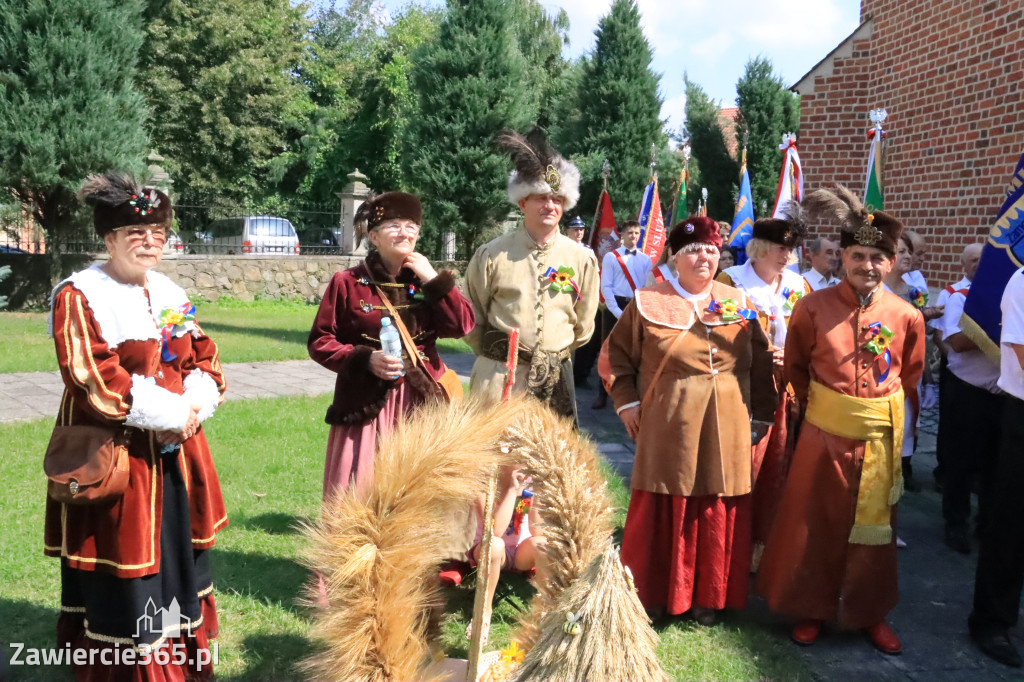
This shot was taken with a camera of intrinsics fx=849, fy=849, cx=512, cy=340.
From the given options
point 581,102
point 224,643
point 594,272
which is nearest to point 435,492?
point 224,643

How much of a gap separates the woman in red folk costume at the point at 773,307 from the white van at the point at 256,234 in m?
16.9

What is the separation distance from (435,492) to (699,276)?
2400 mm

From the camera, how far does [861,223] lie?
3.87 m

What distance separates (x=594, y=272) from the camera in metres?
4.36

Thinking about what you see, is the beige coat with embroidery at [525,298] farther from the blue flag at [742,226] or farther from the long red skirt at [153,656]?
the blue flag at [742,226]

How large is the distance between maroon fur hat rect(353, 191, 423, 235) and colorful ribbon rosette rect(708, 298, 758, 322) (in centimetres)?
143

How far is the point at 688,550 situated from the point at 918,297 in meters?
3.55

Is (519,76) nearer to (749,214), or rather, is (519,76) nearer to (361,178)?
(361,178)

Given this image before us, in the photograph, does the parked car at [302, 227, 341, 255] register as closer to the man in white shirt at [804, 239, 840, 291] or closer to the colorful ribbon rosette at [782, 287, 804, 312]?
the man in white shirt at [804, 239, 840, 291]

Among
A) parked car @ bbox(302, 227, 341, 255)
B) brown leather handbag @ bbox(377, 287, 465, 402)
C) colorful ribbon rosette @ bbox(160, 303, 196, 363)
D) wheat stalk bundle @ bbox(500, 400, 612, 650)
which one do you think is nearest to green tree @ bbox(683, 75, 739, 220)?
→ parked car @ bbox(302, 227, 341, 255)

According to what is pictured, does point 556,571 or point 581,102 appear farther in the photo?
point 581,102

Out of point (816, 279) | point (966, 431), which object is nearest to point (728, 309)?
point (816, 279)

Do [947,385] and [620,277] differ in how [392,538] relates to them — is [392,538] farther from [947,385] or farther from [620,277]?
[620,277]

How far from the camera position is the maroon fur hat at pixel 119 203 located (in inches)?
116
